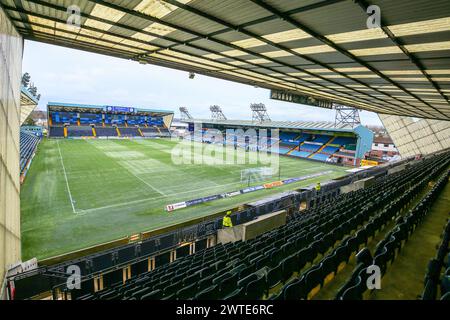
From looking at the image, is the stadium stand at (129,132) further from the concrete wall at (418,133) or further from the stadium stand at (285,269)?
the stadium stand at (285,269)

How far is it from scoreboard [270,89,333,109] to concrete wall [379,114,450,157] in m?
25.3

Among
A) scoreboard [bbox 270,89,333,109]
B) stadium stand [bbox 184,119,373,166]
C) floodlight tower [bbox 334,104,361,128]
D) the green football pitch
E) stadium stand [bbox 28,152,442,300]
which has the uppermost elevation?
floodlight tower [bbox 334,104,361,128]

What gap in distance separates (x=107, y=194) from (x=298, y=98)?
16.1m

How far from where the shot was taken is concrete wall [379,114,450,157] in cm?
3547

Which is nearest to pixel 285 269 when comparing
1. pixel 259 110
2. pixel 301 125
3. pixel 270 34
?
pixel 270 34

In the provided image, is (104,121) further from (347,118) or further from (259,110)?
(347,118)

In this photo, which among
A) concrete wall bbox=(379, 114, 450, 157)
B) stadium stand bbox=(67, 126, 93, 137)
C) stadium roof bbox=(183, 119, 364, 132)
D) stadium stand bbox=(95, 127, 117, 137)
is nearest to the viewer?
concrete wall bbox=(379, 114, 450, 157)

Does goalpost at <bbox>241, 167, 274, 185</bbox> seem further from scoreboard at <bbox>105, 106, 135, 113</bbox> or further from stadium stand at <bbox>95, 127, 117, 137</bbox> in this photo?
scoreboard at <bbox>105, 106, 135, 113</bbox>

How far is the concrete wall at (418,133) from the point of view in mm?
35469

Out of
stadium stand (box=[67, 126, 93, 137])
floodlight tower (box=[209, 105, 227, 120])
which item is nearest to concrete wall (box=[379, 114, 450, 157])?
floodlight tower (box=[209, 105, 227, 120])

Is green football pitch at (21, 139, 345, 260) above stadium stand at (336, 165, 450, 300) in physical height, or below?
below

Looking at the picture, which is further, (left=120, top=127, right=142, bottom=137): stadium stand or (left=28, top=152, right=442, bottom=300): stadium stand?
(left=120, top=127, right=142, bottom=137): stadium stand
